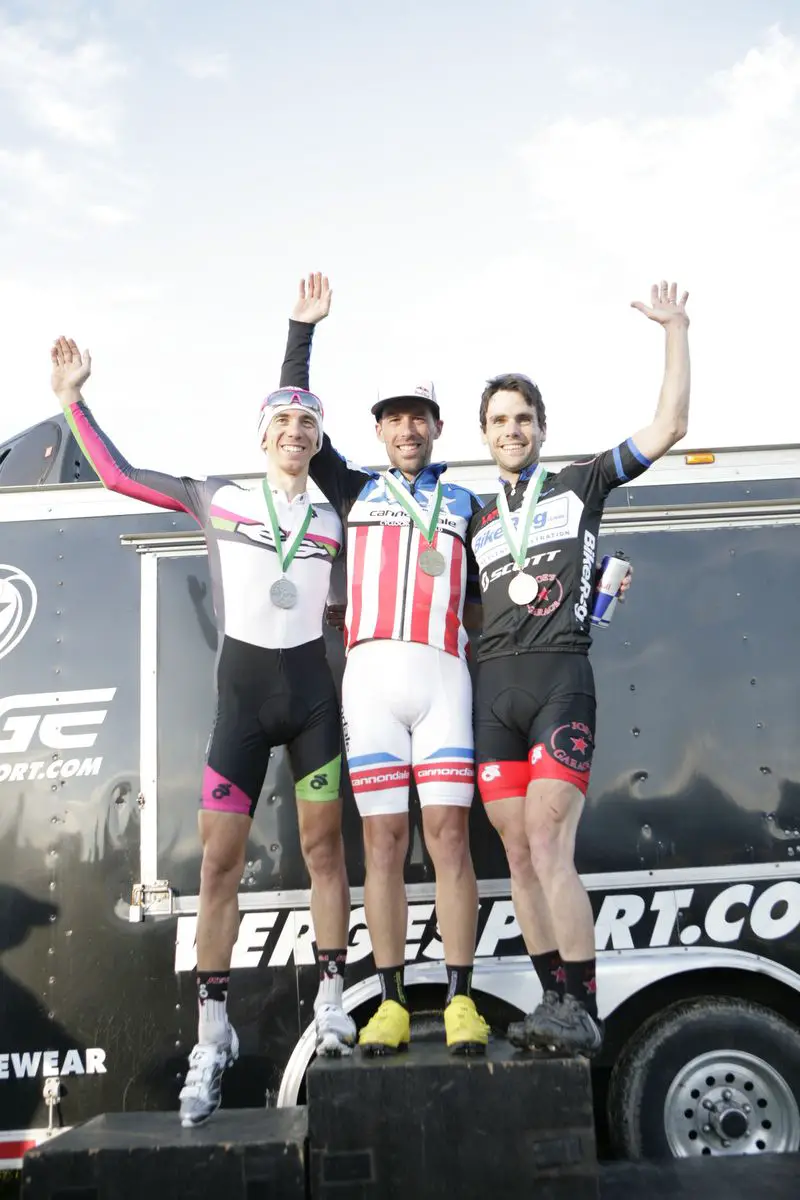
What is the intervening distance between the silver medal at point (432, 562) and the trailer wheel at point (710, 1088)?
206 cm

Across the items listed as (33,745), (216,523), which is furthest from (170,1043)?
(216,523)

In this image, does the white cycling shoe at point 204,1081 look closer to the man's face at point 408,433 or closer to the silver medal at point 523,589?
the silver medal at point 523,589

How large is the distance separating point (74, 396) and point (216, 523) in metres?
0.83

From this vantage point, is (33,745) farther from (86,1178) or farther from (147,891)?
(86,1178)

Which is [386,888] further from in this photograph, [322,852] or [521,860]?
[521,860]

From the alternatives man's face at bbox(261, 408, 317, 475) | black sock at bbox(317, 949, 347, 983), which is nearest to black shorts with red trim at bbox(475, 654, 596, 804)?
black sock at bbox(317, 949, 347, 983)

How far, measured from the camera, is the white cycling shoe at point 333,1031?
124 inches

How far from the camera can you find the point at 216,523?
3816 millimetres

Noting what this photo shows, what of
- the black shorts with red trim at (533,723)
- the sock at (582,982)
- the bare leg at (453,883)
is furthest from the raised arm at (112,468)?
the sock at (582,982)

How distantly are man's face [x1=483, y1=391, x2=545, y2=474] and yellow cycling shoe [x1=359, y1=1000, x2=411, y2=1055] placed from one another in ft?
6.53

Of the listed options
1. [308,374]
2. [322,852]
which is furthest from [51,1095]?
[308,374]

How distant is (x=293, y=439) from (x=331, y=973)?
2.01m

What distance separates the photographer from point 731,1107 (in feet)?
12.6

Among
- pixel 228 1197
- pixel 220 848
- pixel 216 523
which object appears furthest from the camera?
pixel 216 523
